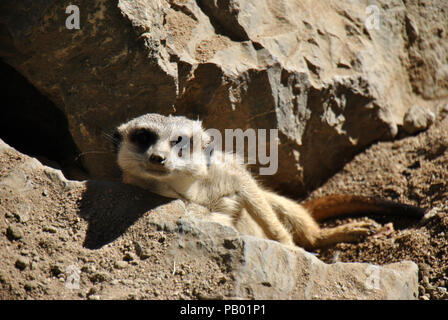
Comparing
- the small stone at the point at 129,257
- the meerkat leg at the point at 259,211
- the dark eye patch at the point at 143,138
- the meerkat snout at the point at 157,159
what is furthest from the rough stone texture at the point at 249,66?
the small stone at the point at 129,257

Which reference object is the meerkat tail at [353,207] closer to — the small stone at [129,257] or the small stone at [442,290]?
the small stone at [442,290]

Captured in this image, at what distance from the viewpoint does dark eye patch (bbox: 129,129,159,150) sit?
3025 millimetres

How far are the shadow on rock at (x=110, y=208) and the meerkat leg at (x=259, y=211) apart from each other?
30.8 inches

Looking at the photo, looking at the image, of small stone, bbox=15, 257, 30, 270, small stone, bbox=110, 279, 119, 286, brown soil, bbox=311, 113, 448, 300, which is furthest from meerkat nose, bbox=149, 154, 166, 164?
brown soil, bbox=311, 113, 448, 300

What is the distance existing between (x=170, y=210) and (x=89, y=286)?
0.63 meters

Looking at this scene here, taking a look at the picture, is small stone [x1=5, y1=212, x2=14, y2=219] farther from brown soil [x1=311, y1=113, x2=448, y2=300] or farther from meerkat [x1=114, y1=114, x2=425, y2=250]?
brown soil [x1=311, y1=113, x2=448, y2=300]

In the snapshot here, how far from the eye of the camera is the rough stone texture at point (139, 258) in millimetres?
2215

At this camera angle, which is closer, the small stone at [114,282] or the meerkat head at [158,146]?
the small stone at [114,282]

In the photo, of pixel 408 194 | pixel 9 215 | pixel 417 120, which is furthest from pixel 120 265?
pixel 417 120

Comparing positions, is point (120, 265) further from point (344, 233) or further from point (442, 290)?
point (344, 233)

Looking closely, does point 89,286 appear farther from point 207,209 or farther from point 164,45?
point 164,45

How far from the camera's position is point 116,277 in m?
2.29
